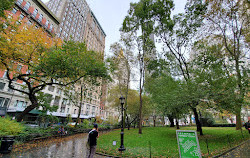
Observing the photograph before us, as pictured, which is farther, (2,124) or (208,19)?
(208,19)

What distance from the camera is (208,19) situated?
16766 millimetres

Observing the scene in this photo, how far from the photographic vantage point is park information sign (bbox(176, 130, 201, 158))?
16.2ft

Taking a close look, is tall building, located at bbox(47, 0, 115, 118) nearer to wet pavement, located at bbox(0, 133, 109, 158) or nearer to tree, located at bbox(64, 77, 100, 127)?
tree, located at bbox(64, 77, 100, 127)

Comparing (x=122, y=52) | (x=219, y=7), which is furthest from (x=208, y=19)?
(x=122, y=52)

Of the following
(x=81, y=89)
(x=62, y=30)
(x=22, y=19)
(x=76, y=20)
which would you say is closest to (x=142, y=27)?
(x=81, y=89)

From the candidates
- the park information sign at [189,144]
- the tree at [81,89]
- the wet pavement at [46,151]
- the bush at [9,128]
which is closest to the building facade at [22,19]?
the tree at [81,89]

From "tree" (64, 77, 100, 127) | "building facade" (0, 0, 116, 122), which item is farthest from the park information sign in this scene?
"tree" (64, 77, 100, 127)

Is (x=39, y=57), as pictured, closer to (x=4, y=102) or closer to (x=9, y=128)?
(x=9, y=128)

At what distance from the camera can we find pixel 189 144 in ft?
16.9

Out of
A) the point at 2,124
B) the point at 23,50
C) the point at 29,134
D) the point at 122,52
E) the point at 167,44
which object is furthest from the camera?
the point at 122,52

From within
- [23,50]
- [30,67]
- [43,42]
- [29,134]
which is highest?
[43,42]

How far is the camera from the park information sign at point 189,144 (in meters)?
4.94

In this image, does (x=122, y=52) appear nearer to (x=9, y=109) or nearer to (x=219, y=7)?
(x=219, y=7)

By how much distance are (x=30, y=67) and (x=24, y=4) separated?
101 feet
